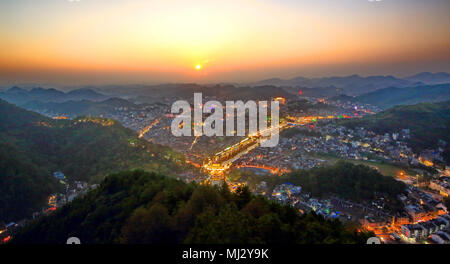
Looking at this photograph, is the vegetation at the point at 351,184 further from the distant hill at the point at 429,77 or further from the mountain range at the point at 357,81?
the distant hill at the point at 429,77

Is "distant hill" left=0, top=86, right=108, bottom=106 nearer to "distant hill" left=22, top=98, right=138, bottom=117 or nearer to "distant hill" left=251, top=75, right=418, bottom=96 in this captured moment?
"distant hill" left=22, top=98, right=138, bottom=117

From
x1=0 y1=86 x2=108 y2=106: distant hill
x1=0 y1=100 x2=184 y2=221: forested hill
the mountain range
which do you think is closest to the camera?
x1=0 y1=100 x2=184 y2=221: forested hill

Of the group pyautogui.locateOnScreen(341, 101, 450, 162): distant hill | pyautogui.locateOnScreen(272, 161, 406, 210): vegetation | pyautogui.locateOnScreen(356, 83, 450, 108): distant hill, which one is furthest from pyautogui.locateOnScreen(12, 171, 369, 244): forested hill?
pyautogui.locateOnScreen(356, 83, 450, 108): distant hill

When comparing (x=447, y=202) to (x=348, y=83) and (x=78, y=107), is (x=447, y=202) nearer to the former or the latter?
(x=78, y=107)

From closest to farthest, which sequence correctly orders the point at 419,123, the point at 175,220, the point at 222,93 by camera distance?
1. the point at 175,220
2. the point at 419,123
3. the point at 222,93

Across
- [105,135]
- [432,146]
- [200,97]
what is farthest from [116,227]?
[200,97]

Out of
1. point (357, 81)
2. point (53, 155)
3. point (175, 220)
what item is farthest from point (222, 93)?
point (357, 81)

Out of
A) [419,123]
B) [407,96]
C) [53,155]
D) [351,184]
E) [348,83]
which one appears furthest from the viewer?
[348,83]
